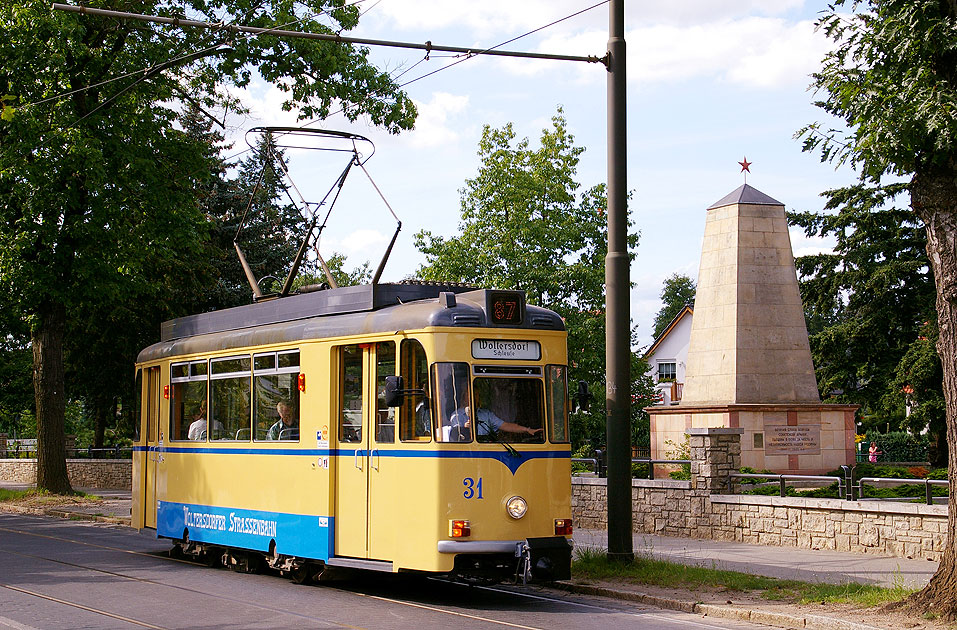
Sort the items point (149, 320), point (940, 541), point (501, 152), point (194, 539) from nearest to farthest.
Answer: point (940, 541), point (194, 539), point (501, 152), point (149, 320)

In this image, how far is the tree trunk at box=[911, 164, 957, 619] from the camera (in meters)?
9.94

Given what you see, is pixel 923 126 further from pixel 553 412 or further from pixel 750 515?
pixel 750 515

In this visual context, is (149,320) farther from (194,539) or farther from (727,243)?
(194,539)

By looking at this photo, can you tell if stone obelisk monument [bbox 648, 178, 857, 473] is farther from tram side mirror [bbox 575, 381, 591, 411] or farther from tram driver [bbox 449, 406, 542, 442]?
tram driver [bbox 449, 406, 542, 442]

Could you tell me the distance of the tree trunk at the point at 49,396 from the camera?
27156 millimetres

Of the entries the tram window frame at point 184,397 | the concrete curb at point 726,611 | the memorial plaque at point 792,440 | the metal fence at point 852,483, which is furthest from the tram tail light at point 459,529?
the memorial plaque at point 792,440

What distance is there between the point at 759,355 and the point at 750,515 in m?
7.74

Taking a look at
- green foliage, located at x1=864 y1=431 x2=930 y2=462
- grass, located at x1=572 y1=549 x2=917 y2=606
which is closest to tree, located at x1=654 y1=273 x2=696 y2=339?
green foliage, located at x1=864 y1=431 x2=930 y2=462

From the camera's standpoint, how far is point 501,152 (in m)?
34.7

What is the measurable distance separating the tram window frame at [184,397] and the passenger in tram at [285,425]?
6.36ft

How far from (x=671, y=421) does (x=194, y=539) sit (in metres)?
13.1

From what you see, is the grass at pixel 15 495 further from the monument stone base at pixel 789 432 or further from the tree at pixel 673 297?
the tree at pixel 673 297

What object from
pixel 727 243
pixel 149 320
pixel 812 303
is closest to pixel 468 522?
pixel 727 243

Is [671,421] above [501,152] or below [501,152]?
below
